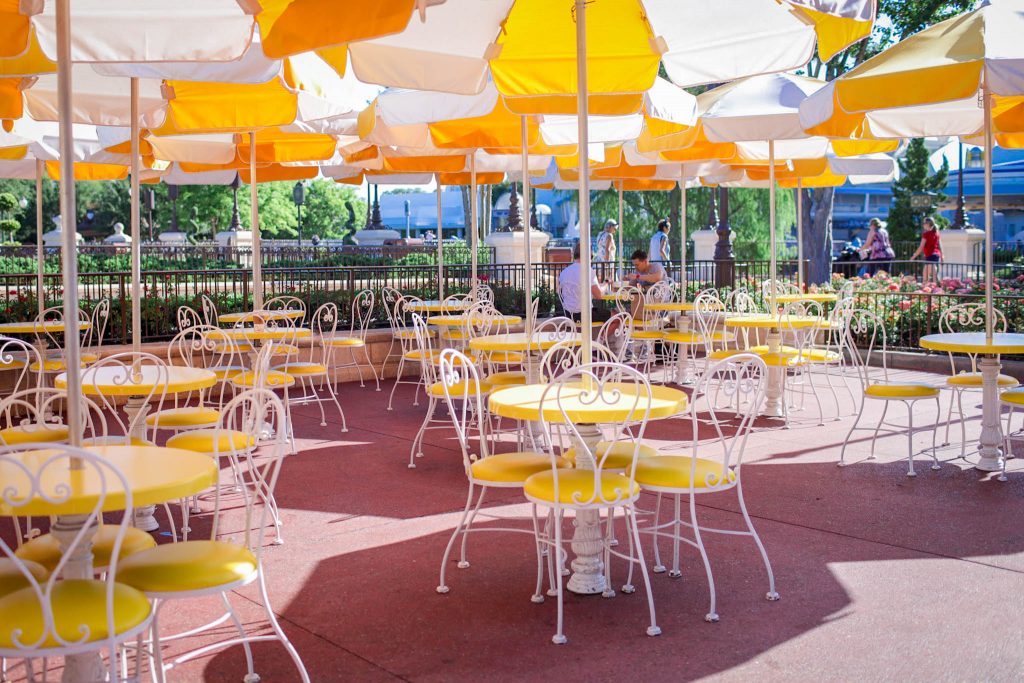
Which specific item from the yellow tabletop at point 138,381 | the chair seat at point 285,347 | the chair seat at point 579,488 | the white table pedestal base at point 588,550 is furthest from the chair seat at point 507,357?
the chair seat at point 579,488

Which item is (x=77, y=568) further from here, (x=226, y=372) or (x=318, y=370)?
(x=318, y=370)

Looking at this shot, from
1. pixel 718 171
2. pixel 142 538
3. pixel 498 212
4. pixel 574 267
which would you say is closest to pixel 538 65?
pixel 142 538

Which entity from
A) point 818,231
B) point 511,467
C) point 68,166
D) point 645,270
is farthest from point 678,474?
point 818,231

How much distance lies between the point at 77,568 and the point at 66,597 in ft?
1.01

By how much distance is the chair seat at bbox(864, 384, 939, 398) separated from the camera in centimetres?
752

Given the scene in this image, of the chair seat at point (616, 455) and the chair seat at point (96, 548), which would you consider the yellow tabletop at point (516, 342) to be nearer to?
the chair seat at point (616, 455)

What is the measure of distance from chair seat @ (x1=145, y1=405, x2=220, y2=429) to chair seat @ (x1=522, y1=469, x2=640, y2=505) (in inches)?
100

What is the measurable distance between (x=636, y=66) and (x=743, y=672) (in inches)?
157

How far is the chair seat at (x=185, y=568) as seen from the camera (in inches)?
140

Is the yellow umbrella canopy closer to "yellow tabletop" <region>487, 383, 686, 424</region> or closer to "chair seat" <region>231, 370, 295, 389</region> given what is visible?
"yellow tabletop" <region>487, 383, 686, 424</region>

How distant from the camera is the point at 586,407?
4.86 m

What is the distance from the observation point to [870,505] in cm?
663

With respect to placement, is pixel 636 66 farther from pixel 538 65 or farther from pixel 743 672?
Answer: pixel 743 672

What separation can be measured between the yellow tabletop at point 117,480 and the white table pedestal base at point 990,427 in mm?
5970
